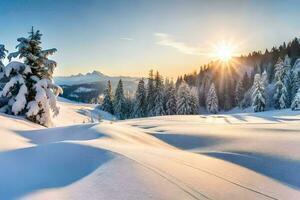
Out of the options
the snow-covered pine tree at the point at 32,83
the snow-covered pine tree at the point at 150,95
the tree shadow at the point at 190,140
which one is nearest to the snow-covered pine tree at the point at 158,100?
the snow-covered pine tree at the point at 150,95

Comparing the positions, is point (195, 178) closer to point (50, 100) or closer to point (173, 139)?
point (173, 139)

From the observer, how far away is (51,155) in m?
6.75

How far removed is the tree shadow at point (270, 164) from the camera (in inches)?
234

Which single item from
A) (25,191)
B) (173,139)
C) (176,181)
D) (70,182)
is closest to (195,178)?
(176,181)

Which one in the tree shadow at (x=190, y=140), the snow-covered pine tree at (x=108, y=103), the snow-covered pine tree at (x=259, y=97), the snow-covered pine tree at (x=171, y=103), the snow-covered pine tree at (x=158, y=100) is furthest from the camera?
the snow-covered pine tree at (x=108, y=103)

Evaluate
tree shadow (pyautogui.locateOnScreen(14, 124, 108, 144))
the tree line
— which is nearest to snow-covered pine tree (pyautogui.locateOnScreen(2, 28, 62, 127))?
tree shadow (pyautogui.locateOnScreen(14, 124, 108, 144))

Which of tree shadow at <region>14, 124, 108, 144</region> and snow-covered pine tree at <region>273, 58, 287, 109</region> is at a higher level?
snow-covered pine tree at <region>273, 58, 287, 109</region>

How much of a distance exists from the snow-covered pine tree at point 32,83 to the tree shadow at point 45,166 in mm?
10157

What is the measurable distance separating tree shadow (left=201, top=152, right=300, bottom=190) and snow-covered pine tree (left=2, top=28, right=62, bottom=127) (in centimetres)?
1216

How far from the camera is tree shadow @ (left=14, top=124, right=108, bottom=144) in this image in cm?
957

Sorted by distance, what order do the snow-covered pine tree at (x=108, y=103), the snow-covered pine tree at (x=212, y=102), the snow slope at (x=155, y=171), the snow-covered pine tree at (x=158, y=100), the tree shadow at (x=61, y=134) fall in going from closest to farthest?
the snow slope at (x=155, y=171)
the tree shadow at (x=61, y=134)
the snow-covered pine tree at (x=158, y=100)
the snow-covered pine tree at (x=108, y=103)
the snow-covered pine tree at (x=212, y=102)

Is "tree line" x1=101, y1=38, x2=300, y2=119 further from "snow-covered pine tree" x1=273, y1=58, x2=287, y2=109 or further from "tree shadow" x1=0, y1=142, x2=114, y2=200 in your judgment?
"tree shadow" x1=0, y1=142, x2=114, y2=200

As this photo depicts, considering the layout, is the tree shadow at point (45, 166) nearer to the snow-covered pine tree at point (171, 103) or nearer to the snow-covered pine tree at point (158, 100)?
the snow-covered pine tree at point (158, 100)

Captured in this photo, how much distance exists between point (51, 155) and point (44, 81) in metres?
11.2
